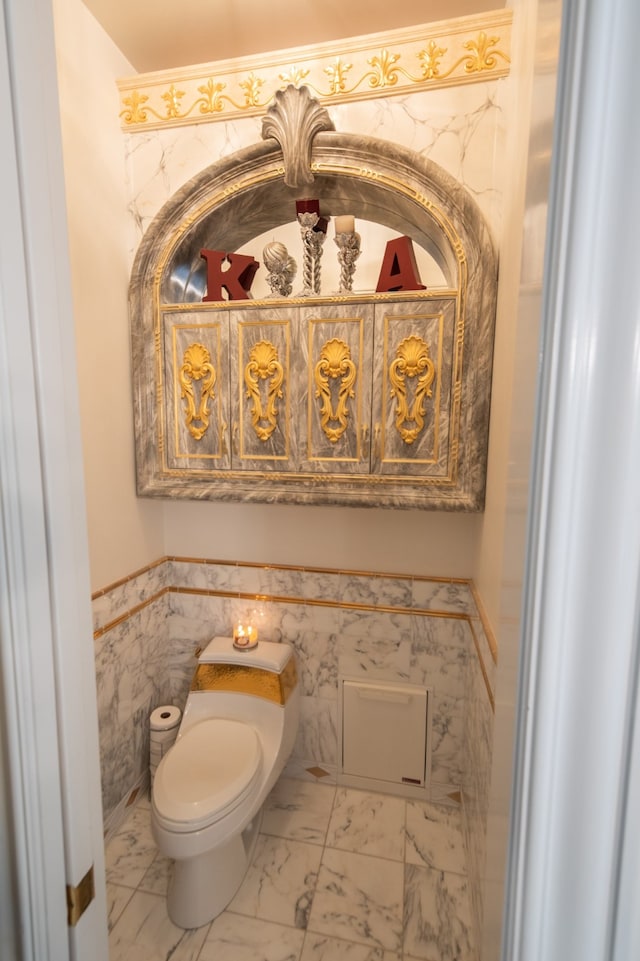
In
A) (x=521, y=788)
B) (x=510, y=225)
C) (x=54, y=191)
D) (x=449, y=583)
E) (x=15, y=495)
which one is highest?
(x=510, y=225)

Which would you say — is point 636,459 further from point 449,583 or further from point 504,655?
point 449,583

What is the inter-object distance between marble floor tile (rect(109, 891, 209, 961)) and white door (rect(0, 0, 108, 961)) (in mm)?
1118

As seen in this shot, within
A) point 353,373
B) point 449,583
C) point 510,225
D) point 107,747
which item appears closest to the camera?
point 510,225

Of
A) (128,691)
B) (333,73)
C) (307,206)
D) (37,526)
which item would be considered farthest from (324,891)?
(333,73)

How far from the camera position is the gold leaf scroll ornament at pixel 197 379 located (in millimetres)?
1661

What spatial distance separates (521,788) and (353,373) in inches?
51.8

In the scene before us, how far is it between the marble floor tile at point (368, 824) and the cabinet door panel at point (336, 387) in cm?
144

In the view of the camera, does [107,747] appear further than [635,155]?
Yes

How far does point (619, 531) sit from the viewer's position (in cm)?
37

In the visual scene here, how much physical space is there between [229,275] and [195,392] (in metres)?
0.47

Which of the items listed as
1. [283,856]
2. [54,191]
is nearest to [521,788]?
[54,191]

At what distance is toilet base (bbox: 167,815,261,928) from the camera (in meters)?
1.42

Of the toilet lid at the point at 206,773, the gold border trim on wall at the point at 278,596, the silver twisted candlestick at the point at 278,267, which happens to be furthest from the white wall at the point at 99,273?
the toilet lid at the point at 206,773

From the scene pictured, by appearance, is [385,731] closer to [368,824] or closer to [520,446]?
[368,824]
